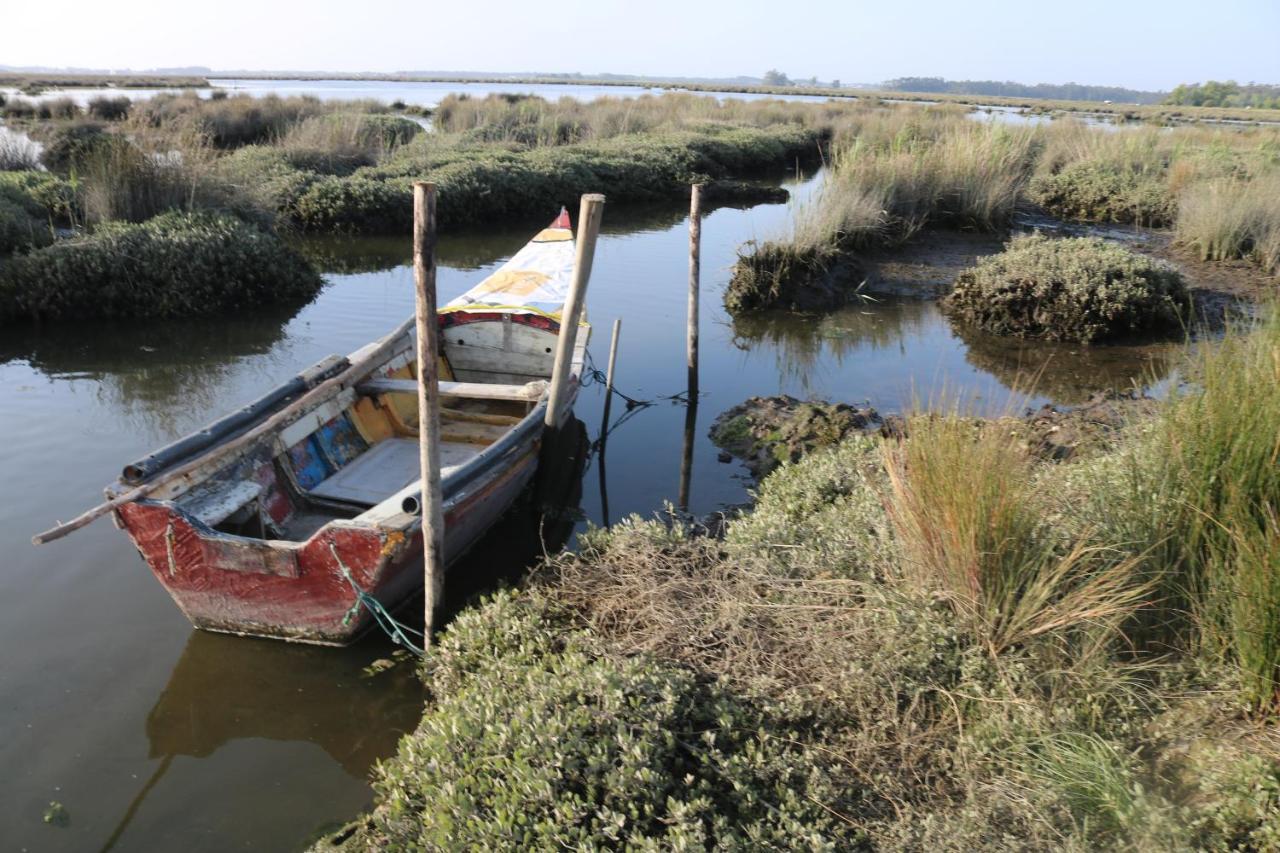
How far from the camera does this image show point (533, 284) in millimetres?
9031

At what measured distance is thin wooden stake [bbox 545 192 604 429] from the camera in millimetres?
6148

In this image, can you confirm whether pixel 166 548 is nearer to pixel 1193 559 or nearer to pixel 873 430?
pixel 1193 559

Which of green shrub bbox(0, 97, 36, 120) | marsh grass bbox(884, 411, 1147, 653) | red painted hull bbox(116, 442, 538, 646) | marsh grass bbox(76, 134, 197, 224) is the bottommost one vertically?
red painted hull bbox(116, 442, 538, 646)

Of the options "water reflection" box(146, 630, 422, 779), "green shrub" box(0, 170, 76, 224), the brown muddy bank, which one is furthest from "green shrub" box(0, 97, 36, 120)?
"water reflection" box(146, 630, 422, 779)

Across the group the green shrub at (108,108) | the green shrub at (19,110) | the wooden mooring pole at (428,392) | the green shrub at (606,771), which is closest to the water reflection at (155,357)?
the wooden mooring pole at (428,392)

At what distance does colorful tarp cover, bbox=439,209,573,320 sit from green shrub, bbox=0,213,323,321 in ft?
14.2

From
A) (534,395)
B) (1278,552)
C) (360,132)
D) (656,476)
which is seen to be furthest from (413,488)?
→ (360,132)

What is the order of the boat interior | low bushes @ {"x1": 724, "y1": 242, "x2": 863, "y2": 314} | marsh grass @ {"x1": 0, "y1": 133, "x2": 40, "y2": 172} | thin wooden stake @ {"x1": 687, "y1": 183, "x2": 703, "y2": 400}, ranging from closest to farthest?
the boat interior < thin wooden stake @ {"x1": 687, "y1": 183, "x2": 703, "y2": 400} < low bushes @ {"x1": 724, "y1": 242, "x2": 863, "y2": 314} < marsh grass @ {"x1": 0, "y1": 133, "x2": 40, "y2": 172}

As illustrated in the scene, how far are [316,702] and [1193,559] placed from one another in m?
4.32

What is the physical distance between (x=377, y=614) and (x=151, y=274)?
812cm

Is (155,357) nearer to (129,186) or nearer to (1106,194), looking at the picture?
(129,186)

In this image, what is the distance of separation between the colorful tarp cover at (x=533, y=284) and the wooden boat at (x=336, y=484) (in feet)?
0.16

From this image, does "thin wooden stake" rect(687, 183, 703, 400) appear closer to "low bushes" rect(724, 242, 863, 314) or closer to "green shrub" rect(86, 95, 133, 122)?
"low bushes" rect(724, 242, 863, 314)

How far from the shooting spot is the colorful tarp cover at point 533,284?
344 inches
